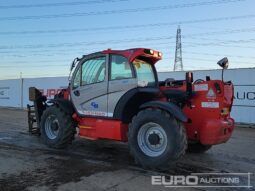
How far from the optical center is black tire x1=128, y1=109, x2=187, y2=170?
6.41 metres

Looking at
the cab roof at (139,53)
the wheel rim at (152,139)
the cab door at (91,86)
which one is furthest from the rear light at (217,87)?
the cab door at (91,86)

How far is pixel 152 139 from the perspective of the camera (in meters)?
6.79

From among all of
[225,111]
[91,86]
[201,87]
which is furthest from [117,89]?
[225,111]

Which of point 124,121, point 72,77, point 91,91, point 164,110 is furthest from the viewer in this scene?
point 72,77

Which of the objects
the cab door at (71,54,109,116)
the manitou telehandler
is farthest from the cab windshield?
the cab door at (71,54,109,116)

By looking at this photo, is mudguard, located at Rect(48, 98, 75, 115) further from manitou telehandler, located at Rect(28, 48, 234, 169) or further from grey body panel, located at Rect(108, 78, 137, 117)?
grey body panel, located at Rect(108, 78, 137, 117)

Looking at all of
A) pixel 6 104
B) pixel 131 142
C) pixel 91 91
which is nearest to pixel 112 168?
pixel 131 142

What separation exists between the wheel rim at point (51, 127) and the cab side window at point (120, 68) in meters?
2.16

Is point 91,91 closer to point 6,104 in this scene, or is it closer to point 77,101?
point 77,101

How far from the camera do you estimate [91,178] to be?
6.16 meters

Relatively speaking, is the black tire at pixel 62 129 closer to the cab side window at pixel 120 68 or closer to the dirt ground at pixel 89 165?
the dirt ground at pixel 89 165

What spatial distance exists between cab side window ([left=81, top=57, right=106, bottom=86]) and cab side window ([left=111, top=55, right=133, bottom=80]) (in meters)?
0.27

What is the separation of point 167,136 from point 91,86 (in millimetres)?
2467

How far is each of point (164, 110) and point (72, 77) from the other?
9.82ft
